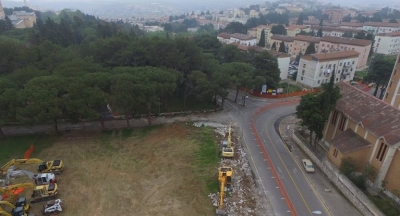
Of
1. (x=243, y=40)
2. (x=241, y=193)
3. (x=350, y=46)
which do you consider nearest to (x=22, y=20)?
(x=243, y=40)

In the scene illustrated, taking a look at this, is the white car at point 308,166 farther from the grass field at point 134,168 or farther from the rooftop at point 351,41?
the rooftop at point 351,41

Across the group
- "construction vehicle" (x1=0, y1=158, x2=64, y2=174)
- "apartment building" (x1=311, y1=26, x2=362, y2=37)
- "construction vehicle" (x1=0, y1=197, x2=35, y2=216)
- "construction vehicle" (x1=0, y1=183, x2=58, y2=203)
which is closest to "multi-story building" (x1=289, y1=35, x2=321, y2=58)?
"apartment building" (x1=311, y1=26, x2=362, y2=37)

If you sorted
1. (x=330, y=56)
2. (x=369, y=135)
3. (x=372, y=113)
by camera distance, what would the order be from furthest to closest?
(x=330, y=56)
(x=372, y=113)
(x=369, y=135)

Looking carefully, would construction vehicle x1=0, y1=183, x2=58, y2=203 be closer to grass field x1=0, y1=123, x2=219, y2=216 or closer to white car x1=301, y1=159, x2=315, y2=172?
grass field x1=0, y1=123, x2=219, y2=216

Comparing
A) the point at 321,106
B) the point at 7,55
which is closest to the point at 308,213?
the point at 321,106

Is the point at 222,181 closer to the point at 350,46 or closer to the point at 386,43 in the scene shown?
the point at 350,46
